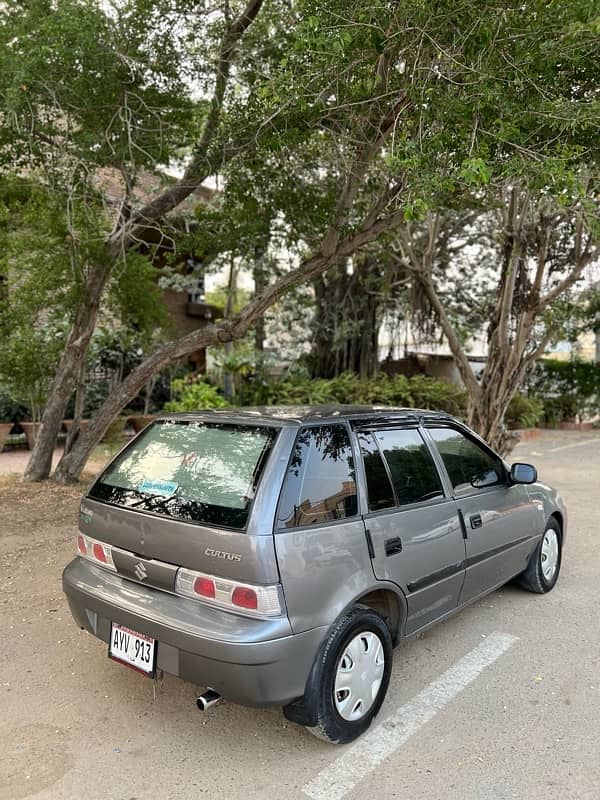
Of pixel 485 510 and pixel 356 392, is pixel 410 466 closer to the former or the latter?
pixel 485 510

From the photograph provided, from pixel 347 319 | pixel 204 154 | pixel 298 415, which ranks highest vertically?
pixel 204 154

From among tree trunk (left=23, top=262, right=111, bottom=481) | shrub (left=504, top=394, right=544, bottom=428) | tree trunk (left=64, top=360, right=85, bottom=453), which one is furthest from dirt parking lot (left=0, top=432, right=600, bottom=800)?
shrub (left=504, top=394, right=544, bottom=428)

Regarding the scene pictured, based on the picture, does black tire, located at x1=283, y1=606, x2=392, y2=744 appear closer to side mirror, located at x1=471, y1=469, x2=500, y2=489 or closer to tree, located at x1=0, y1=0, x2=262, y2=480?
side mirror, located at x1=471, y1=469, x2=500, y2=489

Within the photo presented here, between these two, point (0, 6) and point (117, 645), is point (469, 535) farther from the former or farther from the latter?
point (0, 6)

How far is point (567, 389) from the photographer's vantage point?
17672 mm

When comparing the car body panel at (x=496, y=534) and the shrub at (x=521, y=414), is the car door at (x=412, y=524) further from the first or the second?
the shrub at (x=521, y=414)

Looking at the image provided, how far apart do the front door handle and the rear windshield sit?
154 centimetres

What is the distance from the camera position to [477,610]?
4418 mm

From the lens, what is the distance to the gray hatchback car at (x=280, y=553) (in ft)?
8.47

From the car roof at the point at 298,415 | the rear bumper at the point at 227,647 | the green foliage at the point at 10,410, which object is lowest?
the rear bumper at the point at 227,647

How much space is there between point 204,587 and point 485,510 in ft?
6.58

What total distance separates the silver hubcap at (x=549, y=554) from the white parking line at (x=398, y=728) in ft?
3.18

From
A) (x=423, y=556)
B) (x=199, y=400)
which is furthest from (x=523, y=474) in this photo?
(x=199, y=400)

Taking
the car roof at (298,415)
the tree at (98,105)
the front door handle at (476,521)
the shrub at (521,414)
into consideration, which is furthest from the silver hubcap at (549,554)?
the shrub at (521,414)
